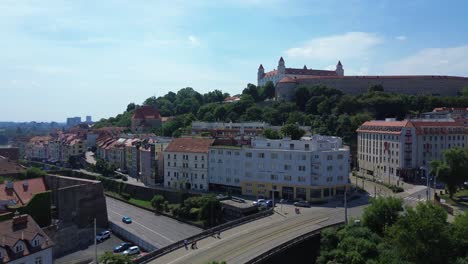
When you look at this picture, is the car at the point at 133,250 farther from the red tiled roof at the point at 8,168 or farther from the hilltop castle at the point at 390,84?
the hilltop castle at the point at 390,84

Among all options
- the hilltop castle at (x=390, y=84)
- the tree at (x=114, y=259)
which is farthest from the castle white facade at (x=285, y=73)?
the tree at (x=114, y=259)

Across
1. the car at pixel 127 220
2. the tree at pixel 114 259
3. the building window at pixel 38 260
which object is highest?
the tree at pixel 114 259

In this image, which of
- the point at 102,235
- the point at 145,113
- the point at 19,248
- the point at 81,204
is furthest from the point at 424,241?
the point at 145,113

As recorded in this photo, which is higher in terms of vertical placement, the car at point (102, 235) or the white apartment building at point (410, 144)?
the white apartment building at point (410, 144)

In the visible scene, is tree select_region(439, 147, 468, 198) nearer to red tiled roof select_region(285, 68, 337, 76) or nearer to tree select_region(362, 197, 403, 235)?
tree select_region(362, 197, 403, 235)

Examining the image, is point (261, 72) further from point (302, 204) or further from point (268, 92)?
point (302, 204)
